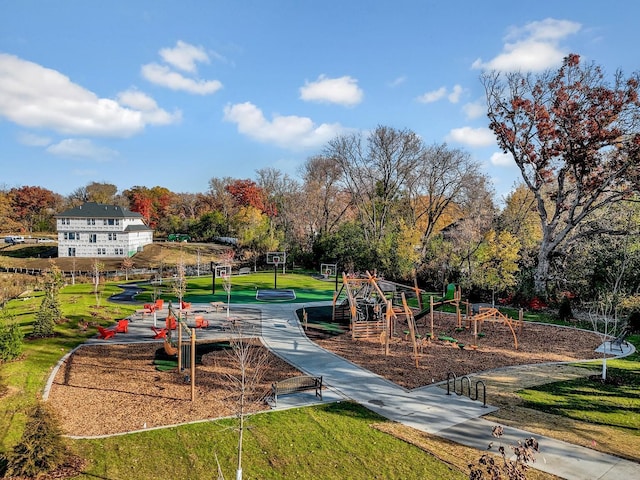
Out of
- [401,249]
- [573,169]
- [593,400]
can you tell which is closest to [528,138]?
[573,169]

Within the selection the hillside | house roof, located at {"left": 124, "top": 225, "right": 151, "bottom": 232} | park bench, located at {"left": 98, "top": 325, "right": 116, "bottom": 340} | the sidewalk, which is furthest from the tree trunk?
house roof, located at {"left": 124, "top": 225, "right": 151, "bottom": 232}

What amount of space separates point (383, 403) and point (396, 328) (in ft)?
36.0

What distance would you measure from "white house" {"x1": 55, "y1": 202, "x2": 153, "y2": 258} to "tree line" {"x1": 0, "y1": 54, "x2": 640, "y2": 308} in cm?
1682

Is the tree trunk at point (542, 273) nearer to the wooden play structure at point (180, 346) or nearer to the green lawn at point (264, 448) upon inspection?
the green lawn at point (264, 448)

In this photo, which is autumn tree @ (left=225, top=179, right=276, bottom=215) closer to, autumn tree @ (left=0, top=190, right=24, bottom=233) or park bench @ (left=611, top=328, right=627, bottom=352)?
autumn tree @ (left=0, top=190, right=24, bottom=233)

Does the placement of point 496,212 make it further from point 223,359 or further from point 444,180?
point 223,359

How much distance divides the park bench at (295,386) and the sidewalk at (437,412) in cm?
100

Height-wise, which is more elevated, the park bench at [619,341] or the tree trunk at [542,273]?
the tree trunk at [542,273]

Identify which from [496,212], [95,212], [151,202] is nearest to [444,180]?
[496,212]

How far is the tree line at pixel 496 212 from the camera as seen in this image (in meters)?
27.8

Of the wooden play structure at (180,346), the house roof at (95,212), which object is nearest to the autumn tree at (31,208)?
the house roof at (95,212)

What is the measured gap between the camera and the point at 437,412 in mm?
12172

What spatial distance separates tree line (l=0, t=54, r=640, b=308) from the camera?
27844 millimetres

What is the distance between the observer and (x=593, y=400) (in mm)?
13172
